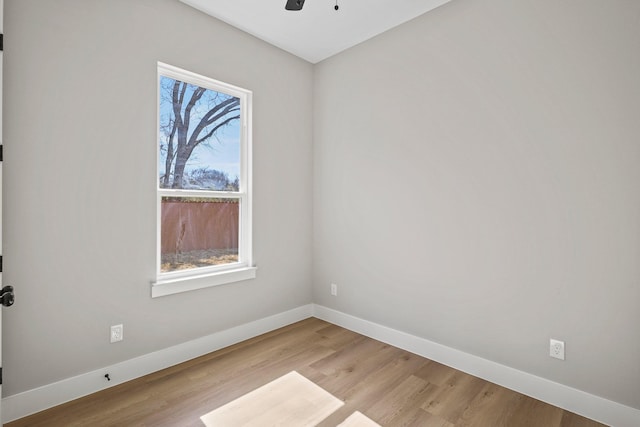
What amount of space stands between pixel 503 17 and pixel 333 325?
3.07 m

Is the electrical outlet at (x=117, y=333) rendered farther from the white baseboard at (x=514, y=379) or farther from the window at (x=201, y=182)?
the white baseboard at (x=514, y=379)

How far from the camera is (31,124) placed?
76.6 inches

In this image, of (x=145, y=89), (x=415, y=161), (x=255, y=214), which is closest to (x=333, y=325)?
(x=255, y=214)

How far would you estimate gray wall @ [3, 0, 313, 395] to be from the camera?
1923mm

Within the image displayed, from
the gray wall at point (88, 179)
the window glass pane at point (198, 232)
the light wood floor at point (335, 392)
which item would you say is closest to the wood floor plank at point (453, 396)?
the light wood floor at point (335, 392)

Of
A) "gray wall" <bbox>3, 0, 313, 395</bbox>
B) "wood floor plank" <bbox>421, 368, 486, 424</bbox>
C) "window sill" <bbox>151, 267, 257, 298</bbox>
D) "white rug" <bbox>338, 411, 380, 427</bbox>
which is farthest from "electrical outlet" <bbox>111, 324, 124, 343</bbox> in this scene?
"wood floor plank" <bbox>421, 368, 486, 424</bbox>

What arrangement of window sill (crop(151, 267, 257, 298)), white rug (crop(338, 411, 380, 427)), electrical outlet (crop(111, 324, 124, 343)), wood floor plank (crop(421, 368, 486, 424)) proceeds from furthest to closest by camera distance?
window sill (crop(151, 267, 257, 298)) < electrical outlet (crop(111, 324, 124, 343)) < wood floor plank (crop(421, 368, 486, 424)) < white rug (crop(338, 411, 380, 427))

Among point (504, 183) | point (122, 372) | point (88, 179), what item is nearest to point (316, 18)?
point (504, 183)

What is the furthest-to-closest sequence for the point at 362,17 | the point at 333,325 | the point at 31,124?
the point at 333,325 → the point at 362,17 → the point at 31,124

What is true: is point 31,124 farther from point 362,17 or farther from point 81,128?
point 362,17

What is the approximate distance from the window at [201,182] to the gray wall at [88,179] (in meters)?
0.12

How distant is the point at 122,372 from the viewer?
229 centimetres

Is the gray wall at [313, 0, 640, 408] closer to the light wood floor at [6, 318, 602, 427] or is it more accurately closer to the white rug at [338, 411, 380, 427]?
the light wood floor at [6, 318, 602, 427]

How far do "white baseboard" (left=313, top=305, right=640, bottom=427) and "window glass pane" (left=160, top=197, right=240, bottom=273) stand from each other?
152cm
